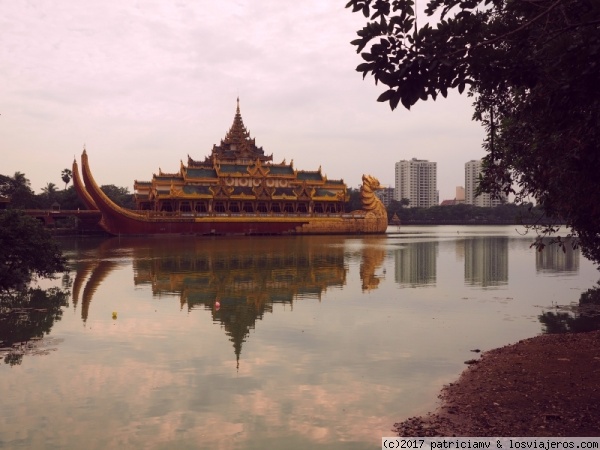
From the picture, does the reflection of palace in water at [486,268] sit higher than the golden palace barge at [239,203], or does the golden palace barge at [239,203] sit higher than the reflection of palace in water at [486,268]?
the golden palace barge at [239,203]

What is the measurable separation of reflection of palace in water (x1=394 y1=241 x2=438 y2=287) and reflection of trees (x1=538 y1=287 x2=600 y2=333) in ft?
19.4

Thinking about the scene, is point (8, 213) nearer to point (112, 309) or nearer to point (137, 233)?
point (112, 309)

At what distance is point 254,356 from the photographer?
32.7ft

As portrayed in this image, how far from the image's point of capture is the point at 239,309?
1484 cm

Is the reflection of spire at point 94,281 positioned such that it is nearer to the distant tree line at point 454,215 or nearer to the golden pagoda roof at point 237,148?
the golden pagoda roof at point 237,148

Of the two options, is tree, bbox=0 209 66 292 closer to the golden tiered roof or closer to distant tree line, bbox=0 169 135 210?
distant tree line, bbox=0 169 135 210

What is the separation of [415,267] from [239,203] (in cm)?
3936

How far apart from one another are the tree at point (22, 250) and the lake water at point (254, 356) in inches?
57.5

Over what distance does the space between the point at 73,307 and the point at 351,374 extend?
9217mm

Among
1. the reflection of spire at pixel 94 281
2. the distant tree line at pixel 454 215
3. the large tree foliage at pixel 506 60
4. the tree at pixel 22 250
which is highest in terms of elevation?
the distant tree line at pixel 454 215

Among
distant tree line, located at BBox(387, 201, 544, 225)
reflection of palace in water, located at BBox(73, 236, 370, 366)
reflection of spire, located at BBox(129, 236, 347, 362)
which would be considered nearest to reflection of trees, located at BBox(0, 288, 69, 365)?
reflection of palace in water, located at BBox(73, 236, 370, 366)

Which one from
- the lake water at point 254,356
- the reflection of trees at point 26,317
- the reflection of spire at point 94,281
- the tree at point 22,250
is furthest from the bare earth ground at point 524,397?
the tree at point 22,250

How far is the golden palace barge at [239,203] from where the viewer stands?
2256 inches

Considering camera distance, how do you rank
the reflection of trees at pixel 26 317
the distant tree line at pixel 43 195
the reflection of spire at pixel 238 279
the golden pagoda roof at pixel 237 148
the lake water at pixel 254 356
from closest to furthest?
the lake water at pixel 254 356
the reflection of trees at pixel 26 317
the reflection of spire at pixel 238 279
the distant tree line at pixel 43 195
the golden pagoda roof at pixel 237 148
